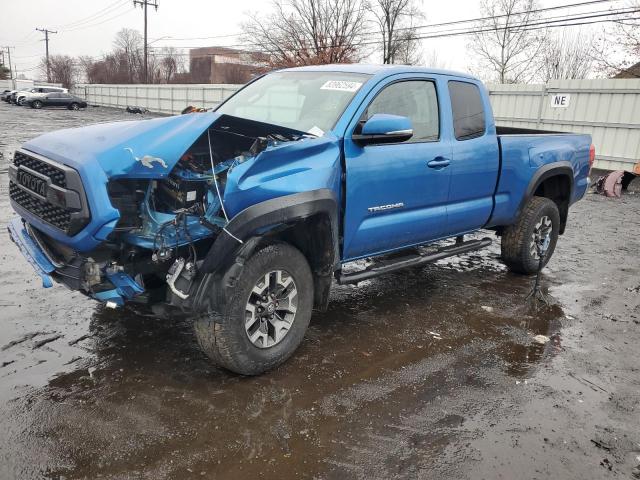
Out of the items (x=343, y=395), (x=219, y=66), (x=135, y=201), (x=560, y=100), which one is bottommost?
(x=343, y=395)

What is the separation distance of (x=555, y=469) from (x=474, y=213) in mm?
2719

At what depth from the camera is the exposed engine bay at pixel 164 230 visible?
3.09 meters

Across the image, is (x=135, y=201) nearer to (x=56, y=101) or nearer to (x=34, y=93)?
(x=56, y=101)

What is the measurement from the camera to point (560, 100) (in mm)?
15617

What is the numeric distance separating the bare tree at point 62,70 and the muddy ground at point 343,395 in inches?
3316

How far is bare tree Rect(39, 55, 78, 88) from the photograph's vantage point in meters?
79.8

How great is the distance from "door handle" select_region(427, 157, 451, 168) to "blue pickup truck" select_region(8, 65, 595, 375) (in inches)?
0.5

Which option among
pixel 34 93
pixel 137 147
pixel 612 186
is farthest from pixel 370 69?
pixel 34 93

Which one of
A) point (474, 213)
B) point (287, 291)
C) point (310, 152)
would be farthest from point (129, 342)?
point (474, 213)

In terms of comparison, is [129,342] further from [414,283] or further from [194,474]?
[414,283]

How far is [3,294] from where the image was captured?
187 inches

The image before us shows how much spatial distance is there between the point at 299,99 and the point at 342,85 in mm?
375

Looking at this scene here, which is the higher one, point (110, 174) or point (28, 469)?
point (110, 174)

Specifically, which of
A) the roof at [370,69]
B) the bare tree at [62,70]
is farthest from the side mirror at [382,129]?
the bare tree at [62,70]
